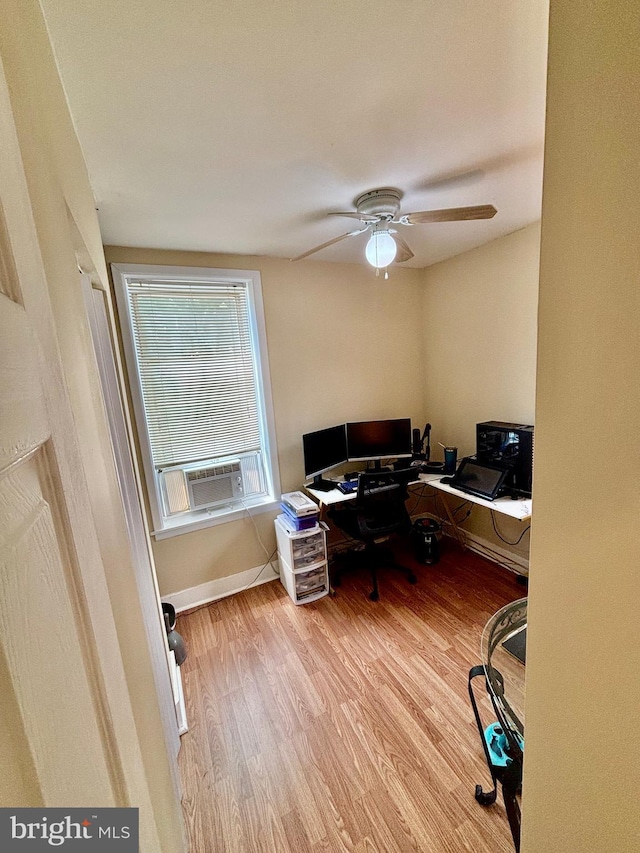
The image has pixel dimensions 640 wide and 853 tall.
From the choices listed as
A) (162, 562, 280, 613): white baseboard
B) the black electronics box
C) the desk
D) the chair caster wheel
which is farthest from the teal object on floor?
(162, 562, 280, 613): white baseboard

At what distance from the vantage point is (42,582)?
32 cm

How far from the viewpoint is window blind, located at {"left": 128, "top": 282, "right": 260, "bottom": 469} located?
7.18 feet

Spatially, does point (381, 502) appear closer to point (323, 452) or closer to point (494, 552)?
point (323, 452)

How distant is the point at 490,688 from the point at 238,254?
2.59 meters

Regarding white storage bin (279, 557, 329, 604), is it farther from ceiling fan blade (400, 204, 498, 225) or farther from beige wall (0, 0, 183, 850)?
ceiling fan blade (400, 204, 498, 225)

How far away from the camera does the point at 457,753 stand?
4.63 feet

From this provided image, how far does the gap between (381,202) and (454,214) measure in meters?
0.35

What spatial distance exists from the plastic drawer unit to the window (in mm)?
342

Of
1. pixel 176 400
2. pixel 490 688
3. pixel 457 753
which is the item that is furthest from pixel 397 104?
pixel 457 753

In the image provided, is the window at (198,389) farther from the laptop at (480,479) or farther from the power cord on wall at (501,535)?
the power cord on wall at (501,535)

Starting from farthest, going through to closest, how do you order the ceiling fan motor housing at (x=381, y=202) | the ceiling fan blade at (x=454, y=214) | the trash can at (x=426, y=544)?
the trash can at (x=426, y=544), the ceiling fan motor housing at (x=381, y=202), the ceiling fan blade at (x=454, y=214)

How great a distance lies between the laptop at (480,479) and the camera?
2.21 meters
